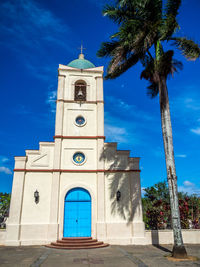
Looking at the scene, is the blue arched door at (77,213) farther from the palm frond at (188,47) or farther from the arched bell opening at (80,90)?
the palm frond at (188,47)

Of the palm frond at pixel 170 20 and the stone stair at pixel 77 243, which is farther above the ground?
the palm frond at pixel 170 20

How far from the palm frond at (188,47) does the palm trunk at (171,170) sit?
1.85 metres

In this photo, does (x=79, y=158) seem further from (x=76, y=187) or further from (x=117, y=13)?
(x=117, y=13)

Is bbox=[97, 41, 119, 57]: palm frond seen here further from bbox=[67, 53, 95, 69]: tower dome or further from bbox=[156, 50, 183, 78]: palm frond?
bbox=[67, 53, 95, 69]: tower dome

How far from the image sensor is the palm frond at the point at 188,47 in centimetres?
1176

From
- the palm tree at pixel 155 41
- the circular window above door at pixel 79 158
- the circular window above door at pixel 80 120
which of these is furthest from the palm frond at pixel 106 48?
the circular window above door at pixel 79 158

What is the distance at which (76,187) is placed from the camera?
15.4m

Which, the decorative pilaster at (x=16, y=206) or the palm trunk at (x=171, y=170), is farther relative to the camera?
the decorative pilaster at (x=16, y=206)

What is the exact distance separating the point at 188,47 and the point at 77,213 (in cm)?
1304

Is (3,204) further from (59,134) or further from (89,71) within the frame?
(89,71)

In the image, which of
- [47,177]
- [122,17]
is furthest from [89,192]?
[122,17]

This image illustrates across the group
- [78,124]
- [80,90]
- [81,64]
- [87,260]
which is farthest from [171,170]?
[81,64]

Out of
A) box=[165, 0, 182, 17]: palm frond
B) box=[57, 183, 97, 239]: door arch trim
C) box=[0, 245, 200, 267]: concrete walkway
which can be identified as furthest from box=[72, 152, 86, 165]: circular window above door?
box=[165, 0, 182, 17]: palm frond

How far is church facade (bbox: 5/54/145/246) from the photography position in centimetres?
1421
